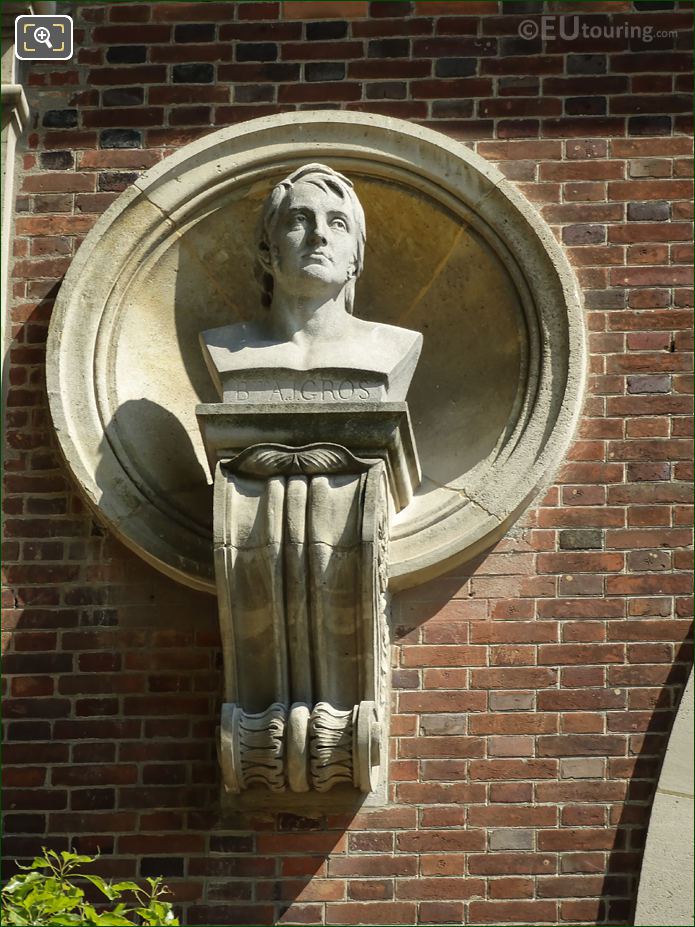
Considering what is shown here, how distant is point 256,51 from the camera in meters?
8.03

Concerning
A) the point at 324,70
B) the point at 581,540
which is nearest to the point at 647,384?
the point at 581,540

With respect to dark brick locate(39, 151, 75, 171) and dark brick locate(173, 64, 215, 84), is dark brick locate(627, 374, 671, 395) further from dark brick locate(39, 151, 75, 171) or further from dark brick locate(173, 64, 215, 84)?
dark brick locate(39, 151, 75, 171)

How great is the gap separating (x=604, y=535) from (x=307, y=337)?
115 centimetres

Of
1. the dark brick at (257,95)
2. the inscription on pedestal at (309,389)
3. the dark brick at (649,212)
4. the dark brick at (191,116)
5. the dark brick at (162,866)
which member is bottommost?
the dark brick at (162,866)

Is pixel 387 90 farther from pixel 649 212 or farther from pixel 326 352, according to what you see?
pixel 326 352

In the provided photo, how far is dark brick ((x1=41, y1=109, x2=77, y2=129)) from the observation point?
799cm

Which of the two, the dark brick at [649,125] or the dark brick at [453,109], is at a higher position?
the dark brick at [453,109]

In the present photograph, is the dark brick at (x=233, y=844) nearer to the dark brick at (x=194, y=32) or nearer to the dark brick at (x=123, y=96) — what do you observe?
the dark brick at (x=123, y=96)

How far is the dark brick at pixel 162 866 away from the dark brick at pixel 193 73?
2720 millimetres

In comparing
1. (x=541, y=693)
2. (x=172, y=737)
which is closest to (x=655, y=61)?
(x=541, y=693)

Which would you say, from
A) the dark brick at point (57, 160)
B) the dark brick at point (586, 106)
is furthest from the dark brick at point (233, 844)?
the dark brick at point (586, 106)

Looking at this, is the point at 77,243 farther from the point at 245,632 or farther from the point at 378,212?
the point at 245,632

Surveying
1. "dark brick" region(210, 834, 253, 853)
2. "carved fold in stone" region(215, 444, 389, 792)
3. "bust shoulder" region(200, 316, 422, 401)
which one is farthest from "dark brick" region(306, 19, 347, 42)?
"dark brick" region(210, 834, 253, 853)

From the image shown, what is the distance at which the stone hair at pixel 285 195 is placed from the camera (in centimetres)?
742
